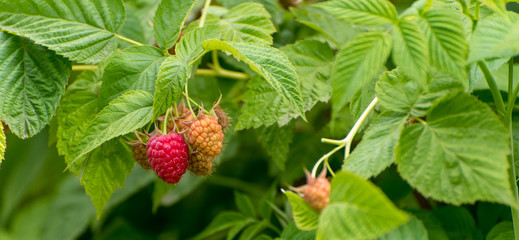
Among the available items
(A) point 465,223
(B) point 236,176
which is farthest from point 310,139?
(B) point 236,176

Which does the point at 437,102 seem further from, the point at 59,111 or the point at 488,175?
the point at 59,111

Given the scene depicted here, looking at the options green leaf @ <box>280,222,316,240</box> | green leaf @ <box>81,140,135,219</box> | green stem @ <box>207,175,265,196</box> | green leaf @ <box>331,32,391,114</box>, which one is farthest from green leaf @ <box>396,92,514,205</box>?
green stem @ <box>207,175,265,196</box>

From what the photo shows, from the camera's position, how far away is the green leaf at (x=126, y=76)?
0.74 m

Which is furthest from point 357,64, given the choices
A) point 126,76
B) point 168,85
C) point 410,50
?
point 126,76

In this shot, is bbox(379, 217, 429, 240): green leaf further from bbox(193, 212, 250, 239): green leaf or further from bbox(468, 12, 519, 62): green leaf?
bbox(193, 212, 250, 239): green leaf

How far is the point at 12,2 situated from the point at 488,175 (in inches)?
30.2

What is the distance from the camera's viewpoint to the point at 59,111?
0.84 m

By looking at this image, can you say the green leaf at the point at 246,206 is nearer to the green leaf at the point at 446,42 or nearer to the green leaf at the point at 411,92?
the green leaf at the point at 411,92

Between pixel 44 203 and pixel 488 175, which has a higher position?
pixel 488 175

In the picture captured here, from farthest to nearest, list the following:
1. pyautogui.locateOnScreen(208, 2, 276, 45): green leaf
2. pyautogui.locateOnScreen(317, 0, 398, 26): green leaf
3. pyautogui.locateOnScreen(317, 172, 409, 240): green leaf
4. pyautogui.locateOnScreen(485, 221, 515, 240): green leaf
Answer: pyautogui.locateOnScreen(208, 2, 276, 45): green leaf
pyautogui.locateOnScreen(485, 221, 515, 240): green leaf
pyautogui.locateOnScreen(317, 0, 398, 26): green leaf
pyautogui.locateOnScreen(317, 172, 409, 240): green leaf

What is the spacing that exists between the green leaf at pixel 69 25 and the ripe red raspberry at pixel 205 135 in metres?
0.23

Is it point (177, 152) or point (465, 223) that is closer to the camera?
point (177, 152)

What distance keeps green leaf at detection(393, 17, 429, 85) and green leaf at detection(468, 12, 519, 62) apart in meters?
0.05

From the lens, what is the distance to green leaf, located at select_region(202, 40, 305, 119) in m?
0.66
